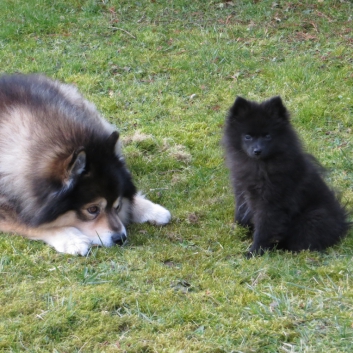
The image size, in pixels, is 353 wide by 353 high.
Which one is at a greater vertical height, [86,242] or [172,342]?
[172,342]

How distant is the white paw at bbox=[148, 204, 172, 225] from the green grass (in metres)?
0.13

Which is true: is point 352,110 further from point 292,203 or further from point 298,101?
point 292,203

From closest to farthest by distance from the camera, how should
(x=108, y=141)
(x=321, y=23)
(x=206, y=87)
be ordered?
(x=108, y=141) → (x=206, y=87) → (x=321, y=23)

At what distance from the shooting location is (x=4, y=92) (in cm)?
575

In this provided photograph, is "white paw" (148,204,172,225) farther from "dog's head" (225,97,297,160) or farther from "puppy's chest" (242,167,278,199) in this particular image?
"dog's head" (225,97,297,160)

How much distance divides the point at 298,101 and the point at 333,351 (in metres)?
5.29

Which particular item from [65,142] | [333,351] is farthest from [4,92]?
[333,351]

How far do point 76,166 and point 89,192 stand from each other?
0.27m

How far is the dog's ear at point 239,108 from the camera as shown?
5164 mm

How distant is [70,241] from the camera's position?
506 centimetres

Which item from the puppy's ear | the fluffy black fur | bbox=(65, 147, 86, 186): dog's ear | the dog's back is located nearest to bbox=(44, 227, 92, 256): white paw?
the dog's back

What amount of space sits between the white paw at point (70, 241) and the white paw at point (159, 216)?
0.86 meters

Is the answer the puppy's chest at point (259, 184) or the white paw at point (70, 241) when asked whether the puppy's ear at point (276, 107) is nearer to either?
the puppy's chest at point (259, 184)

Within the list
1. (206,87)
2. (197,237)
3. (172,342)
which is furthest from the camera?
(206,87)
